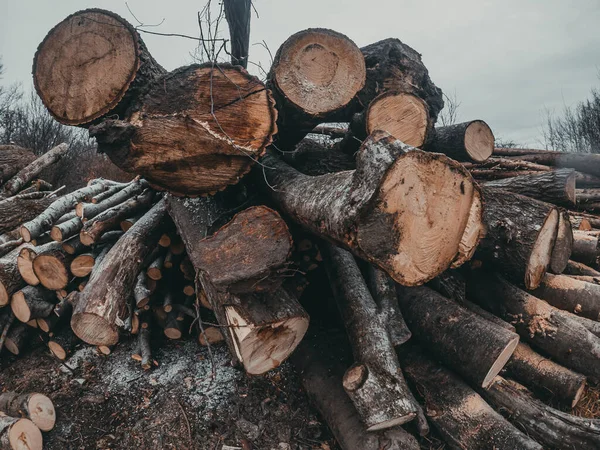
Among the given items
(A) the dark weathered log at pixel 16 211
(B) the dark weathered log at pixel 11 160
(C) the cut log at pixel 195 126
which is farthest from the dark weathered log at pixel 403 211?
(B) the dark weathered log at pixel 11 160

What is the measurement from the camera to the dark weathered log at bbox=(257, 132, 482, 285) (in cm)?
159

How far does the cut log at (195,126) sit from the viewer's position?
204cm

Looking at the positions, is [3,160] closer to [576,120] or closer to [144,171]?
[144,171]

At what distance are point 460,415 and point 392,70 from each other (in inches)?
109

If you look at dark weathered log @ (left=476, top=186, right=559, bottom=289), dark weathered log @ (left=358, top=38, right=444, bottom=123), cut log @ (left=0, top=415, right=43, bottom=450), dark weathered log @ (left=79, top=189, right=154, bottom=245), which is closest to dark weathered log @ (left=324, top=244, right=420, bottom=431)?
dark weathered log @ (left=476, top=186, right=559, bottom=289)

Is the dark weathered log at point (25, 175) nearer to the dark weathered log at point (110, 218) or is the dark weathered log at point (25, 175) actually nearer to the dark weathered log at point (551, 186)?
the dark weathered log at point (110, 218)

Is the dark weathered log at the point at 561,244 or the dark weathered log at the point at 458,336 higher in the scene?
the dark weathered log at the point at 561,244

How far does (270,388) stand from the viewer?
9.01 ft

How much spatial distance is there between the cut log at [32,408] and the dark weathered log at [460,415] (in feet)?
8.25

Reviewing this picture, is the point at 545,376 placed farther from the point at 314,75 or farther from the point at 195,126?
the point at 195,126

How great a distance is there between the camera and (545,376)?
2.47 m

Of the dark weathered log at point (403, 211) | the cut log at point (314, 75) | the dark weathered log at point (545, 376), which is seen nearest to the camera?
the dark weathered log at point (403, 211)

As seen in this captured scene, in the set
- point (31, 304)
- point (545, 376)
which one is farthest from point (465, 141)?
point (31, 304)

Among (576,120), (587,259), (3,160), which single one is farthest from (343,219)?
(576,120)
